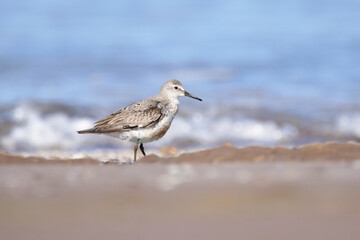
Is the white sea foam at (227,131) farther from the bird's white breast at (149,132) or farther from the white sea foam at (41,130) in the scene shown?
the bird's white breast at (149,132)

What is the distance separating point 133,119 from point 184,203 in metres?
4.12

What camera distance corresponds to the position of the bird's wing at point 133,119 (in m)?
8.54

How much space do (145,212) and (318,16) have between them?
26.0 m

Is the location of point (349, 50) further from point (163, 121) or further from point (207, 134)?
point (163, 121)

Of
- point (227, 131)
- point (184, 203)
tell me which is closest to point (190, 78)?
point (227, 131)

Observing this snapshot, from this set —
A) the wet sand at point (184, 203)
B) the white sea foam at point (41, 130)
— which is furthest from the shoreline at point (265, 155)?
the white sea foam at point (41, 130)

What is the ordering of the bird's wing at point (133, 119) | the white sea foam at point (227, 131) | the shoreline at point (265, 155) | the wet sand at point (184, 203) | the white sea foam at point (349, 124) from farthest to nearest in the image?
the white sea foam at point (349, 124)
the white sea foam at point (227, 131)
the bird's wing at point (133, 119)
the shoreline at point (265, 155)
the wet sand at point (184, 203)

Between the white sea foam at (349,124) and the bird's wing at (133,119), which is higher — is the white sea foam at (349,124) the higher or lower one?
the higher one

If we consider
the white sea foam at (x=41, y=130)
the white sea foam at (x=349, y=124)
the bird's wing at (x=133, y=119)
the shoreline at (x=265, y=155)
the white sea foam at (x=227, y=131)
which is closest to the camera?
the shoreline at (x=265, y=155)

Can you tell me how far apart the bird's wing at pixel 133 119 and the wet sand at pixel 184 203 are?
297cm

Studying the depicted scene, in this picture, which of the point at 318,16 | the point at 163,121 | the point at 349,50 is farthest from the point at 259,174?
the point at 318,16

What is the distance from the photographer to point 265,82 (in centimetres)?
1786

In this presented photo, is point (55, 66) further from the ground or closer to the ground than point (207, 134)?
further from the ground

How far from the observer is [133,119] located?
28.2ft
